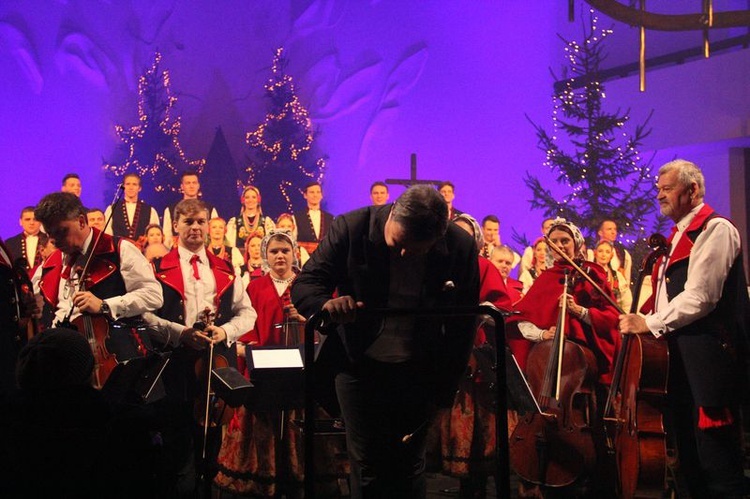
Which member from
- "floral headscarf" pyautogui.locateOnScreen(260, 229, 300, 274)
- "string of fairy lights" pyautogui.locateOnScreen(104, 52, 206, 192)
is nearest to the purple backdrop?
"string of fairy lights" pyautogui.locateOnScreen(104, 52, 206, 192)

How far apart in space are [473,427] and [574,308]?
100 cm

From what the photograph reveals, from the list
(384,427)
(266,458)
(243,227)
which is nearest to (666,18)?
(243,227)

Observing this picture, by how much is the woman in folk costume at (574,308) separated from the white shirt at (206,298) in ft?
5.73

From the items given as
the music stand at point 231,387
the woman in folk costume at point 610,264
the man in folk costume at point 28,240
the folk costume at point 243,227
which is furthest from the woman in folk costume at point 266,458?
the folk costume at point 243,227

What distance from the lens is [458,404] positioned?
5320mm

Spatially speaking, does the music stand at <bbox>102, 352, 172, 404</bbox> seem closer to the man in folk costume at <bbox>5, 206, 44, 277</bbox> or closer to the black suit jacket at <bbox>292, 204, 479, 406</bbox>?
the black suit jacket at <bbox>292, 204, 479, 406</bbox>

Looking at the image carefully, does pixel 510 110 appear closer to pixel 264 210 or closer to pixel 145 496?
pixel 264 210

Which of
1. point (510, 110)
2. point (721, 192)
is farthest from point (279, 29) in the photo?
point (721, 192)

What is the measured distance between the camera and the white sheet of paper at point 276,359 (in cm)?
453

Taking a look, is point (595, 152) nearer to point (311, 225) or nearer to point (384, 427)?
point (311, 225)

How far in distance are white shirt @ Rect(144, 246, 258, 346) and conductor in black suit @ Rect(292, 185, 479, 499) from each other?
232cm

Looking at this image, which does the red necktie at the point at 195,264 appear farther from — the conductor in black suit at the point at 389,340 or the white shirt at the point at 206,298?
the conductor in black suit at the point at 389,340

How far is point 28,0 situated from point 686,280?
38.1 ft

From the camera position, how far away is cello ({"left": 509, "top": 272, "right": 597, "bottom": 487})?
4.55 metres
